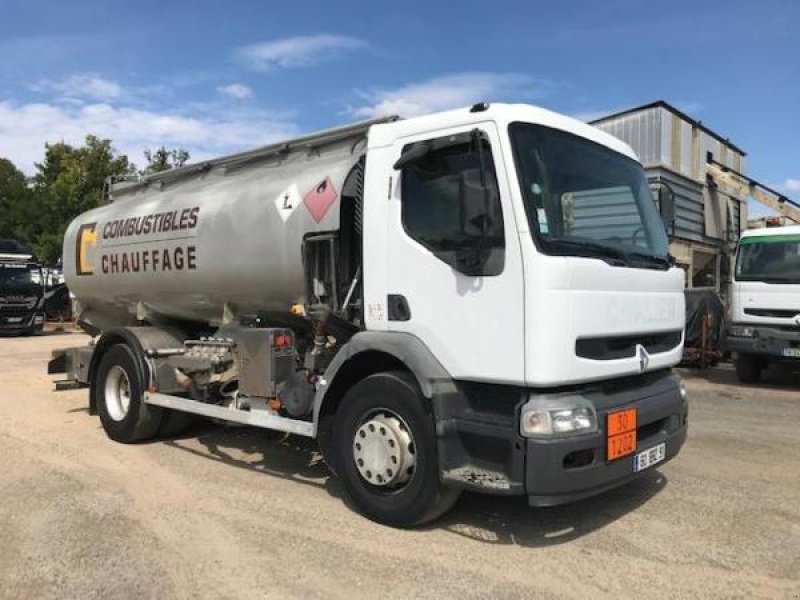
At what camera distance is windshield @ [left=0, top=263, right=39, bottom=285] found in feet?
79.0

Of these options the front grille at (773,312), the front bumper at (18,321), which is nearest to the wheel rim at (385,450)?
the front grille at (773,312)

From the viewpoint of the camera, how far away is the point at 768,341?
11492 mm

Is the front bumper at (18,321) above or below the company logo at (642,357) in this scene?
below

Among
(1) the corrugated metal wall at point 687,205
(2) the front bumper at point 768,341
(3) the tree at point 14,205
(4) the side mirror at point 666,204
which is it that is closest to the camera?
(4) the side mirror at point 666,204

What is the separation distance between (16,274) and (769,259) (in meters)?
22.5

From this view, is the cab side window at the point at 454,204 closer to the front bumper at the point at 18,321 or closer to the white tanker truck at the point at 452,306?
the white tanker truck at the point at 452,306

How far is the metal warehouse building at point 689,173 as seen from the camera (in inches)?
740

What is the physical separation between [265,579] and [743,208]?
24310mm

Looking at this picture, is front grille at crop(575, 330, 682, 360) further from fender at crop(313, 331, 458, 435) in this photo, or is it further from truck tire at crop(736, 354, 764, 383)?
truck tire at crop(736, 354, 764, 383)

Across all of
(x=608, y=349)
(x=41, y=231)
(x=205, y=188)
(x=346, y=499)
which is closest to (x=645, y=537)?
(x=608, y=349)

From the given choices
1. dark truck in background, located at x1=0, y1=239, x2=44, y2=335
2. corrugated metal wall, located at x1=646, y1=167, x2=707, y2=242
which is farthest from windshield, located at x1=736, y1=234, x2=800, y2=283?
dark truck in background, located at x1=0, y1=239, x2=44, y2=335

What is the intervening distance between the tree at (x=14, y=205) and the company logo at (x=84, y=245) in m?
32.6

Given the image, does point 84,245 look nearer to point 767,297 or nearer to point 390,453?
point 390,453

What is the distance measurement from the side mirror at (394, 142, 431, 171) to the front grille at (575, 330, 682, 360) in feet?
5.17
